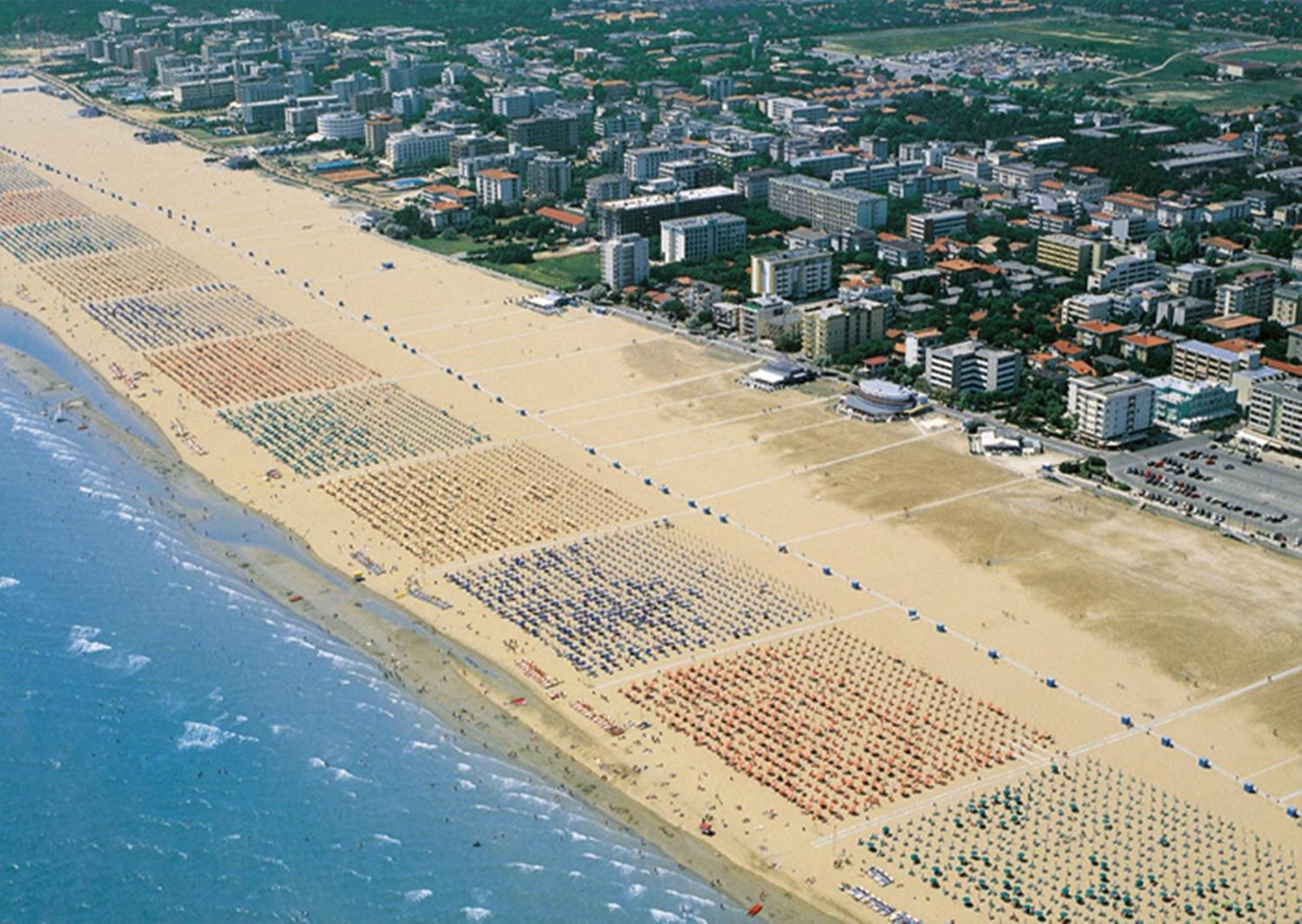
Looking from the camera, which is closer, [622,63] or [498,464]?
[498,464]

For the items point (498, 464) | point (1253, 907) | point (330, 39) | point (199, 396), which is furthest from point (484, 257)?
point (330, 39)

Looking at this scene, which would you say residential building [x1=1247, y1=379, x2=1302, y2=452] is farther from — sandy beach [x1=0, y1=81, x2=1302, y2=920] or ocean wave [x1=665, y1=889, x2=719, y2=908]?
ocean wave [x1=665, y1=889, x2=719, y2=908]

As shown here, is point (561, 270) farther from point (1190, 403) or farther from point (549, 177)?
point (1190, 403)

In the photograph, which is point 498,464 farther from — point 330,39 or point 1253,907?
point 330,39

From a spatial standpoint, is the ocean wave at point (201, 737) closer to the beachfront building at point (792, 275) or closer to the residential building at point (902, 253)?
the beachfront building at point (792, 275)

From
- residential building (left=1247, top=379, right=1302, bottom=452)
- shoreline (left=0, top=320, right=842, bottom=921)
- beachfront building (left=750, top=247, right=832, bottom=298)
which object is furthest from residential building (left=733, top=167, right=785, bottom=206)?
shoreline (left=0, top=320, right=842, bottom=921)

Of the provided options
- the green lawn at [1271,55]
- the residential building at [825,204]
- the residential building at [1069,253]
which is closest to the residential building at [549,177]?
the residential building at [825,204]
